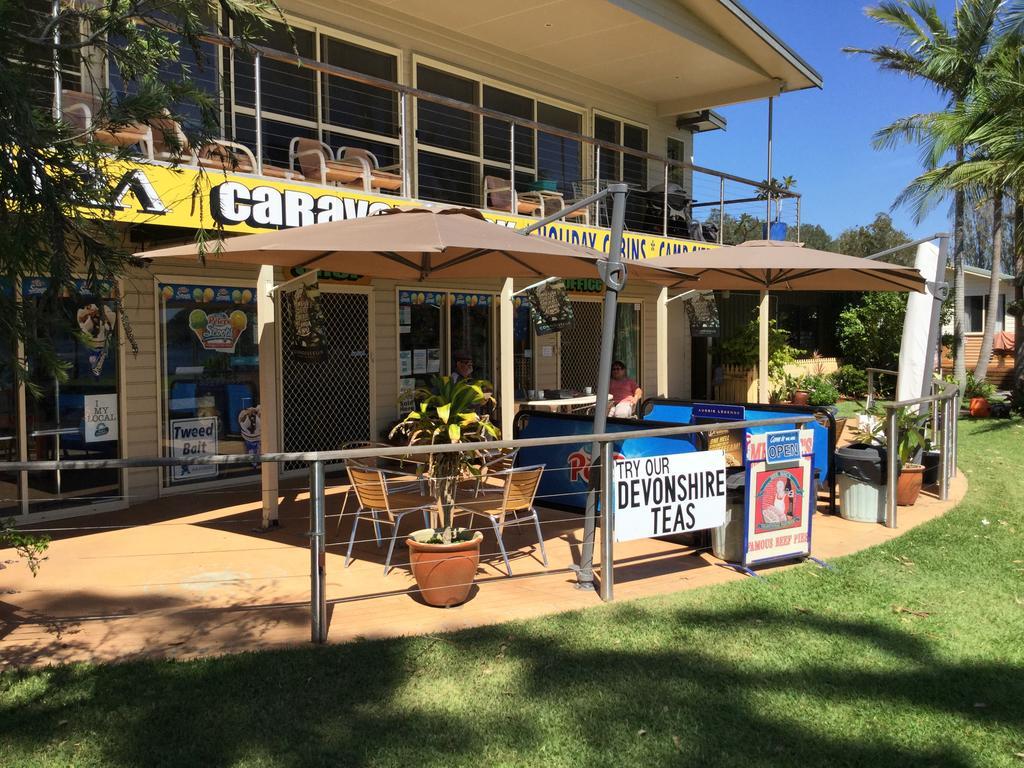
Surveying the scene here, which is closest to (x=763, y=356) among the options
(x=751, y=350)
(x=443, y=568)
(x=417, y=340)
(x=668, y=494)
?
(x=751, y=350)

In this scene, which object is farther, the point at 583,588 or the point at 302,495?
the point at 302,495

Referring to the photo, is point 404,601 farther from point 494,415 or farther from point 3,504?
point 494,415

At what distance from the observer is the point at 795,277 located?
427 inches

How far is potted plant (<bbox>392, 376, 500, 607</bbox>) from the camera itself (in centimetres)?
511

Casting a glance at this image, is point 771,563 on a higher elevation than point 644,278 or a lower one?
lower

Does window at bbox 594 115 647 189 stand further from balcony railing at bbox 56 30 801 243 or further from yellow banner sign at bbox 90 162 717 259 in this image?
yellow banner sign at bbox 90 162 717 259

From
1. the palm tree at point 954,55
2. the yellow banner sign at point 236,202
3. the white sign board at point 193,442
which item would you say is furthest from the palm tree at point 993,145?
the white sign board at point 193,442

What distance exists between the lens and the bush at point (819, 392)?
719 inches

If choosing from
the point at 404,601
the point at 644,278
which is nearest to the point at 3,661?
the point at 404,601

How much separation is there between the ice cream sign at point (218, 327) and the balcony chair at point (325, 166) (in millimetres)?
1793

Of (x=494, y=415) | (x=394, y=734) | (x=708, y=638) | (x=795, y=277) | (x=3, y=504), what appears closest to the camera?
(x=394, y=734)

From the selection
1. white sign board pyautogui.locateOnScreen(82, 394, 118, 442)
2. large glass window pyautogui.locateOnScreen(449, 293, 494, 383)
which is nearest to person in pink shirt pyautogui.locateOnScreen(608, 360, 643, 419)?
large glass window pyautogui.locateOnScreen(449, 293, 494, 383)

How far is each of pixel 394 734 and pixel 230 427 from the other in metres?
6.40

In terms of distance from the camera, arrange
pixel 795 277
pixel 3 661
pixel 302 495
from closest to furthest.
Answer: pixel 3 661 < pixel 302 495 < pixel 795 277
